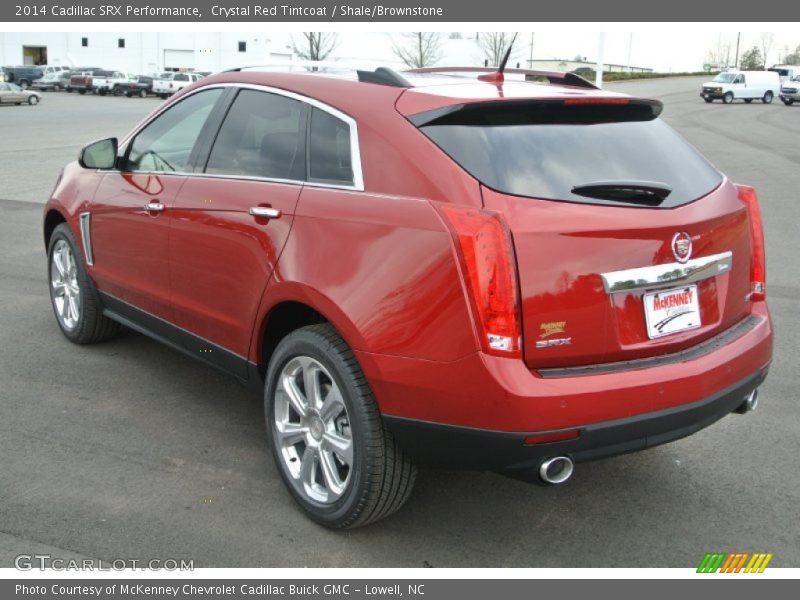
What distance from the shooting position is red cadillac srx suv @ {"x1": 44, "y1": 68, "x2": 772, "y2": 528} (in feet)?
10.00

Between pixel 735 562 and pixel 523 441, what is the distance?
1.10 meters

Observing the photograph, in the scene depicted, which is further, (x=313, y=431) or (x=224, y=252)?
(x=224, y=252)

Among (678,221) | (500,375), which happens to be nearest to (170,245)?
(500,375)

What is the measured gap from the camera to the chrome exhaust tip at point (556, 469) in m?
3.10

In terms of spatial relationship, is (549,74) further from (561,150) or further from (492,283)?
(492,283)

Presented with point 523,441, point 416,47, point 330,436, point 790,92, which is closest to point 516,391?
point 523,441

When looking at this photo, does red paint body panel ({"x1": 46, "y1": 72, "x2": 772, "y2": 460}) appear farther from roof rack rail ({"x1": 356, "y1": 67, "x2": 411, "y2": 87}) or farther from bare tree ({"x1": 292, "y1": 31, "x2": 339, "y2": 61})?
bare tree ({"x1": 292, "y1": 31, "x2": 339, "y2": 61})

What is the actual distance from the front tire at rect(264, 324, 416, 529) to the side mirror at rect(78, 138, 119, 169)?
207 cm

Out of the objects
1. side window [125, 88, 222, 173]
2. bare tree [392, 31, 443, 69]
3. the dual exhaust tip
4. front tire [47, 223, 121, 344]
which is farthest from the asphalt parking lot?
bare tree [392, 31, 443, 69]

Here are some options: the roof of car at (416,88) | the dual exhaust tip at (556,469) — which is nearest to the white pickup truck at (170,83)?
the roof of car at (416,88)

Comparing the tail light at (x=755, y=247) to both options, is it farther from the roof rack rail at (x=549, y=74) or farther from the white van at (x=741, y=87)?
the white van at (x=741, y=87)

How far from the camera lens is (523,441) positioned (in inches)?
119

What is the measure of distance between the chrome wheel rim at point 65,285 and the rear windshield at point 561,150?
3391mm

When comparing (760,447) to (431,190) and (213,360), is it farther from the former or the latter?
(213,360)
